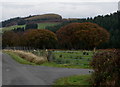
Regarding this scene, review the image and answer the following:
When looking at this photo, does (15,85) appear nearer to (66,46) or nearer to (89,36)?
(89,36)

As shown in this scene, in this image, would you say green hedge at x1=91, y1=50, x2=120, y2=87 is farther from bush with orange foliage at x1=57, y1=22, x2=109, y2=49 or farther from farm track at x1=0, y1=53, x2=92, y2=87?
bush with orange foliage at x1=57, y1=22, x2=109, y2=49

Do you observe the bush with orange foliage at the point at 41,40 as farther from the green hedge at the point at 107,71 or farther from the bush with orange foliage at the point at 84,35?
the green hedge at the point at 107,71

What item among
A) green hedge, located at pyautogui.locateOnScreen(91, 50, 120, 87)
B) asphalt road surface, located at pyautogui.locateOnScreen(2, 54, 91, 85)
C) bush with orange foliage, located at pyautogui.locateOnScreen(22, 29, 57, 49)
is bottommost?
bush with orange foliage, located at pyautogui.locateOnScreen(22, 29, 57, 49)

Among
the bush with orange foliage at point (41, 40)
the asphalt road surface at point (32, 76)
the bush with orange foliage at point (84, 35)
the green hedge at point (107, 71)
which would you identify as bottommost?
the bush with orange foliage at point (41, 40)

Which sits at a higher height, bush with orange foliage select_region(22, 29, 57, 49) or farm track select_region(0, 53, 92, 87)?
farm track select_region(0, 53, 92, 87)

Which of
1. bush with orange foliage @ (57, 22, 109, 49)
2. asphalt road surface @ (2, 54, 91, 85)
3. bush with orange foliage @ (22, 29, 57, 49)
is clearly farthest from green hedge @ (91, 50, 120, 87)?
bush with orange foliage @ (22, 29, 57, 49)

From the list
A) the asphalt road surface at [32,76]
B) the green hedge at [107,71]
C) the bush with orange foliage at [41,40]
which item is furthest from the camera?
the bush with orange foliage at [41,40]

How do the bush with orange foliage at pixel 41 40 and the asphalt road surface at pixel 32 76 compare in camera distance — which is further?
the bush with orange foliage at pixel 41 40

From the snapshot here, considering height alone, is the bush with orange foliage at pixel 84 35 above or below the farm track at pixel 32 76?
below

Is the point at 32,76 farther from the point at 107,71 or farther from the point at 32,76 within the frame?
the point at 107,71

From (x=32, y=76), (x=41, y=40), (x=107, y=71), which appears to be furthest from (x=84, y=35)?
(x=107, y=71)

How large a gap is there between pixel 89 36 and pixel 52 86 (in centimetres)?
5702

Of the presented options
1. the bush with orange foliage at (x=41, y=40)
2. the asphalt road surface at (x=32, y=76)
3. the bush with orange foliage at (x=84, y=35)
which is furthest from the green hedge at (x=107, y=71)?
the bush with orange foliage at (x=41, y=40)

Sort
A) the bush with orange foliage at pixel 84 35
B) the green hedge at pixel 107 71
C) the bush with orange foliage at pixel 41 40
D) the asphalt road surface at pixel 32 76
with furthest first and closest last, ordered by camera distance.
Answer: the bush with orange foliage at pixel 41 40 → the bush with orange foliage at pixel 84 35 → the asphalt road surface at pixel 32 76 → the green hedge at pixel 107 71
